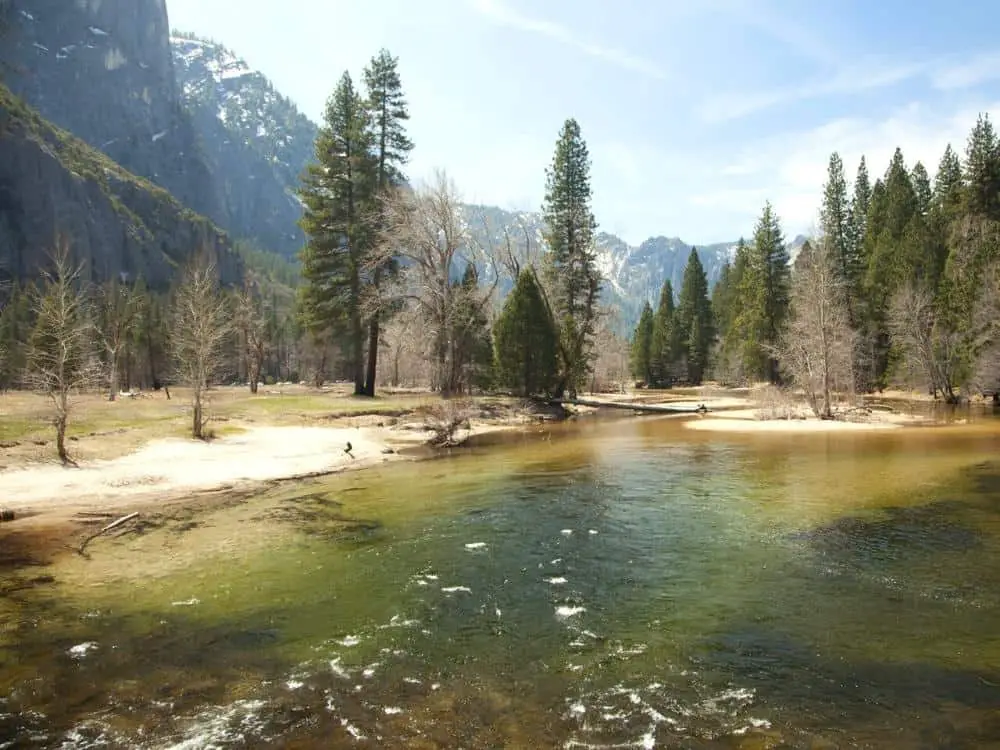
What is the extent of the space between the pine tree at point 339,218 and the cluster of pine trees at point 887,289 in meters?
29.6

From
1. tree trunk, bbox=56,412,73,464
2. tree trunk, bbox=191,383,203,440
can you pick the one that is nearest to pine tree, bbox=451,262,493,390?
tree trunk, bbox=191,383,203,440

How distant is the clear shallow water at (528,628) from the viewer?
5883 mm

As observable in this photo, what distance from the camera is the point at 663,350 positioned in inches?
3979

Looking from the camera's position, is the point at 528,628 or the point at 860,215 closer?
the point at 528,628

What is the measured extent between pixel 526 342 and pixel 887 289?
1519 inches

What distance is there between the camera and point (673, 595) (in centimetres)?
923

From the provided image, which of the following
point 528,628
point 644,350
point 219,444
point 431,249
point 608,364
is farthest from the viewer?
point 644,350

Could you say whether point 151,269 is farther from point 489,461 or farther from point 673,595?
point 673,595

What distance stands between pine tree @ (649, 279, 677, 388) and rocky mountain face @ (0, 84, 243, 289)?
4768 inches

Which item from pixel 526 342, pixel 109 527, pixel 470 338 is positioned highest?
pixel 470 338

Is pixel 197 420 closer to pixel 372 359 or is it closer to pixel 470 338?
pixel 372 359

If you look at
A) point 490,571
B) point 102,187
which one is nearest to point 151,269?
point 102,187

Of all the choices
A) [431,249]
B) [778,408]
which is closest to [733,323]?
[778,408]

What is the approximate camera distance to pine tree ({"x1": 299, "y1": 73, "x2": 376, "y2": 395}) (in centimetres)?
4250
